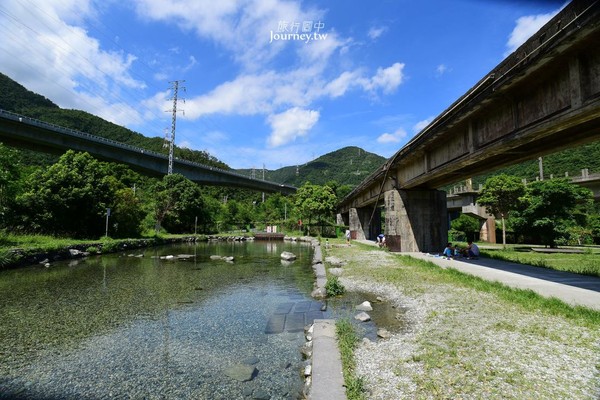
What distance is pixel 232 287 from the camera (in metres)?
13.1

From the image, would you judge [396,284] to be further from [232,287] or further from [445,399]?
[445,399]

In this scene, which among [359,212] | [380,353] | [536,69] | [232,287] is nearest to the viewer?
[380,353]

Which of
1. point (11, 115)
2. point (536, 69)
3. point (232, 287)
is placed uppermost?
point (11, 115)

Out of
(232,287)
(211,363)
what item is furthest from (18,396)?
(232,287)

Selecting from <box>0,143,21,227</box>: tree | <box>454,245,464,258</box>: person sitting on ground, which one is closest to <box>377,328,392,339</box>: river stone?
<box>454,245,464,258</box>: person sitting on ground

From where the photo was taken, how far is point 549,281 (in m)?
10.3

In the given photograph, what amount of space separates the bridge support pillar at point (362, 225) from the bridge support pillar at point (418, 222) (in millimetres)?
22849

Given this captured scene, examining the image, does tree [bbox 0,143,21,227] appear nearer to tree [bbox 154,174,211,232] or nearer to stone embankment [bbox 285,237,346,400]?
tree [bbox 154,174,211,232]

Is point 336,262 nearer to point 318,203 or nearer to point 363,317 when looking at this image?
point 363,317

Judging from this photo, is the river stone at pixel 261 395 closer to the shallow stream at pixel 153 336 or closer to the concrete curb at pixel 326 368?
the shallow stream at pixel 153 336

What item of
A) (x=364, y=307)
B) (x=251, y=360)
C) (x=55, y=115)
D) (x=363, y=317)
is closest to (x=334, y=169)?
(x=55, y=115)

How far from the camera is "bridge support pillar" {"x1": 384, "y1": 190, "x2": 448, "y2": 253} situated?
21438 mm

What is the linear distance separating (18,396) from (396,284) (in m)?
9.97

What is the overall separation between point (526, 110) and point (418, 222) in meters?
13.2
